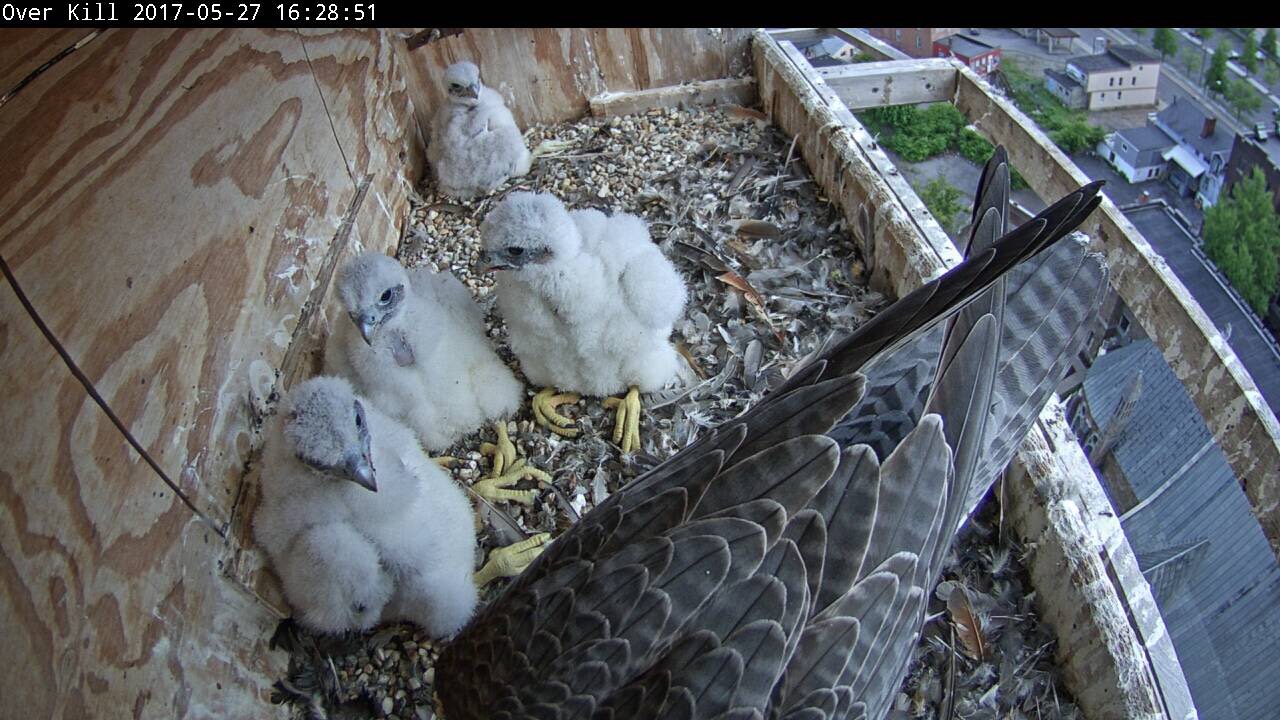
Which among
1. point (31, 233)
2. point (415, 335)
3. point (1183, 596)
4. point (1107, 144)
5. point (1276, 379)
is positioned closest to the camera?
point (31, 233)


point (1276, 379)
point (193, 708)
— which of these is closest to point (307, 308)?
point (193, 708)

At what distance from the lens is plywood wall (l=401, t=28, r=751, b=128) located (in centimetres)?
354

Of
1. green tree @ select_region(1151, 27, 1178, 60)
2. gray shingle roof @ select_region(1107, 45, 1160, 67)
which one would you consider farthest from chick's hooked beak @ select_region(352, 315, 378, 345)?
gray shingle roof @ select_region(1107, 45, 1160, 67)

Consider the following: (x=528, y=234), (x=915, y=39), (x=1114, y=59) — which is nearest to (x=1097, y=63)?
(x=1114, y=59)

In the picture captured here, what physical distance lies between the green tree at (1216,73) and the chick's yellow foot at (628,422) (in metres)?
2.83

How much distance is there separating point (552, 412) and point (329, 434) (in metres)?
0.93

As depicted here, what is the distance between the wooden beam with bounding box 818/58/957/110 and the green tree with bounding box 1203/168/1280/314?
1.22 meters

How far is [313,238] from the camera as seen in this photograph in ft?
8.10

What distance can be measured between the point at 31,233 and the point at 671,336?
5.91 ft

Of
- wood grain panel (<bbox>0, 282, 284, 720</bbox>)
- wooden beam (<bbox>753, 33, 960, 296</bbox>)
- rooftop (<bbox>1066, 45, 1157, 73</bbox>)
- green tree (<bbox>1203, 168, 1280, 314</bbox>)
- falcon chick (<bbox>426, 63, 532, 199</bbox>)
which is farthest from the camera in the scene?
rooftop (<bbox>1066, 45, 1157, 73</bbox>)

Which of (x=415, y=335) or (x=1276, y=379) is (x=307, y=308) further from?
(x=1276, y=379)

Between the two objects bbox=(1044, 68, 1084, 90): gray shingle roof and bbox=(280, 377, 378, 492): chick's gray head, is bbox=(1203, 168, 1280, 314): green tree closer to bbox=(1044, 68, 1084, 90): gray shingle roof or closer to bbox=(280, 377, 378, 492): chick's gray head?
bbox=(1044, 68, 1084, 90): gray shingle roof

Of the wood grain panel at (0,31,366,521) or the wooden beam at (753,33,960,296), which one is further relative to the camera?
the wooden beam at (753,33,960,296)

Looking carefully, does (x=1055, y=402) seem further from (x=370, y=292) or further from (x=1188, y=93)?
(x=1188, y=93)
